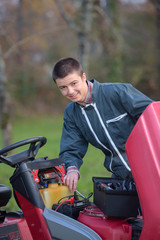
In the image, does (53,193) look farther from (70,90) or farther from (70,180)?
(70,90)

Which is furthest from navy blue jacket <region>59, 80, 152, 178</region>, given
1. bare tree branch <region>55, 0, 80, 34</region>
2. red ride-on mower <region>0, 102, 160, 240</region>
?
bare tree branch <region>55, 0, 80, 34</region>

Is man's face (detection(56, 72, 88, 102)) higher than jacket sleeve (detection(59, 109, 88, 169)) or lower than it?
higher

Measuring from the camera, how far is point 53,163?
2.65m

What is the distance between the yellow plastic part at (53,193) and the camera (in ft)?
8.33

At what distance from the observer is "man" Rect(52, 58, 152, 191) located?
2580 mm

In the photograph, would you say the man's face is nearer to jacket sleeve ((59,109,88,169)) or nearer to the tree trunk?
jacket sleeve ((59,109,88,169))

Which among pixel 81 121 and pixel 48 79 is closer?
pixel 81 121

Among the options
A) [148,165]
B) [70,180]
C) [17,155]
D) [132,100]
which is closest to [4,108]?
[17,155]

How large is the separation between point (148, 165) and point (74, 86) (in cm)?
89

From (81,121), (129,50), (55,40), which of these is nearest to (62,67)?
(81,121)

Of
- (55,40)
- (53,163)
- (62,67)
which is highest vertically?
(55,40)

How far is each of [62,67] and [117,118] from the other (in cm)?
54

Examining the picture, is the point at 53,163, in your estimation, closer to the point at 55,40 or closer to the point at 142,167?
the point at 142,167

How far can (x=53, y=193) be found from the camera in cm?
258
